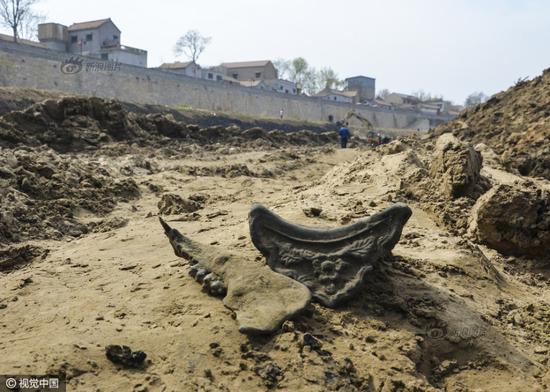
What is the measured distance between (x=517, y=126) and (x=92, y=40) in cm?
4066

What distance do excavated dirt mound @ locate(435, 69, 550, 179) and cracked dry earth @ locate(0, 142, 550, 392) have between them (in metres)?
4.64

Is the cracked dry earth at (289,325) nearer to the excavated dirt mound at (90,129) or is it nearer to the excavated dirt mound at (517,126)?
the excavated dirt mound at (517,126)

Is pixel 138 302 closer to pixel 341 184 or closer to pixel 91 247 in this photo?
pixel 91 247

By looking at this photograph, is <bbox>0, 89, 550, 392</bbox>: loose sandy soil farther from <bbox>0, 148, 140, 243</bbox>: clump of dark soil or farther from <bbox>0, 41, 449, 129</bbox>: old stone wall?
<bbox>0, 41, 449, 129</bbox>: old stone wall

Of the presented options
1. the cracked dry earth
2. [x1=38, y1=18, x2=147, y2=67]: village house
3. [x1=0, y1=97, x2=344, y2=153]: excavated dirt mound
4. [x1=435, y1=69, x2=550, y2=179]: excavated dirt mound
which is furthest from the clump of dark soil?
[x1=38, y1=18, x2=147, y2=67]: village house

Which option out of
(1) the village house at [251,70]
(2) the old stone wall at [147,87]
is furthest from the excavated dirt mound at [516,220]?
(1) the village house at [251,70]

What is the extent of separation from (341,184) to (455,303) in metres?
3.03

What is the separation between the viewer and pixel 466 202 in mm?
5188

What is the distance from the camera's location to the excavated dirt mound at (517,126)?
8703mm

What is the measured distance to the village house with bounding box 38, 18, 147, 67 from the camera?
44.7 metres

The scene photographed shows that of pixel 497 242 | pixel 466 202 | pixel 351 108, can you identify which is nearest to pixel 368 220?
pixel 497 242

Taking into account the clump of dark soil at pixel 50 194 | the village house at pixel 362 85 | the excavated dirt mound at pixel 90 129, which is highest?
the village house at pixel 362 85

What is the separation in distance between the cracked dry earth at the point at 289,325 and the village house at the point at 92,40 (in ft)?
139

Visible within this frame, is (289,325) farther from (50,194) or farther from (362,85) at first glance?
(362,85)
